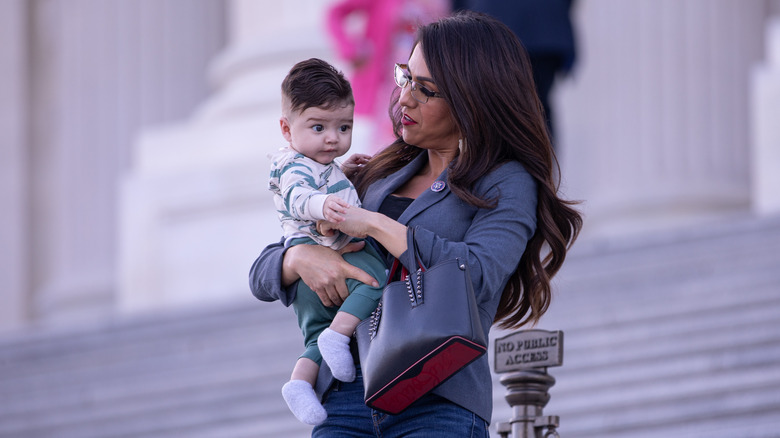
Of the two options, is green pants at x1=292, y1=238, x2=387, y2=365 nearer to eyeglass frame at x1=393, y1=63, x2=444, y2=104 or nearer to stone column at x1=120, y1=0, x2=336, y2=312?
eyeglass frame at x1=393, y1=63, x2=444, y2=104

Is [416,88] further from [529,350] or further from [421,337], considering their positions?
[529,350]

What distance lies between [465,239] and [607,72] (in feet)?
40.4

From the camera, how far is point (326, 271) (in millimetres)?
3777

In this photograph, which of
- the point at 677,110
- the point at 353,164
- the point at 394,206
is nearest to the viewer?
the point at 394,206

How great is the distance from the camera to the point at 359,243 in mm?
3873

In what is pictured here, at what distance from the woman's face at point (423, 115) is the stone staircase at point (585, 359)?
2969 millimetres

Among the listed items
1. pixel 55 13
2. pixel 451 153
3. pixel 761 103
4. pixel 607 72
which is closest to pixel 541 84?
pixel 761 103

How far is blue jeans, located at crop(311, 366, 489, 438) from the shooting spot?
3.65m

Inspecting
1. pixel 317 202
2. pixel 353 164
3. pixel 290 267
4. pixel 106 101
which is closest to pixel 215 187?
pixel 106 101

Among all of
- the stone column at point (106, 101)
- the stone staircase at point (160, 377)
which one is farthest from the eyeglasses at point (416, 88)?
the stone column at point (106, 101)

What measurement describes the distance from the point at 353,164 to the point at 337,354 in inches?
28.4

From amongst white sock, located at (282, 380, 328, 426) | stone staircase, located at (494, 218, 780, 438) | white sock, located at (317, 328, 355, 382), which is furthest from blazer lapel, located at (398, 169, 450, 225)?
stone staircase, located at (494, 218, 780, 438)

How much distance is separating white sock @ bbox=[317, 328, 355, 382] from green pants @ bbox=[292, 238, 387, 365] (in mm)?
71

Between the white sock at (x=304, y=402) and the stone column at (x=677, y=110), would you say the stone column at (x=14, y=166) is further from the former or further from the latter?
the white sock at (x=304, y=402)
